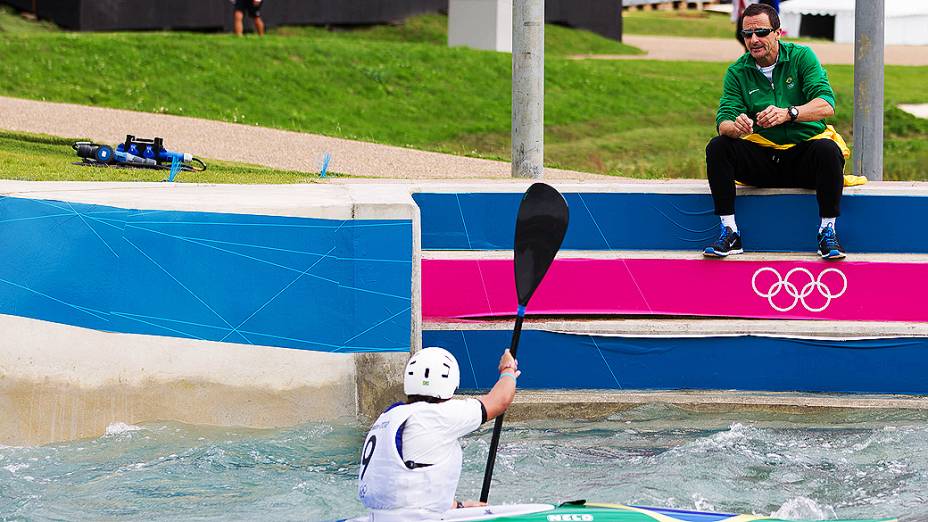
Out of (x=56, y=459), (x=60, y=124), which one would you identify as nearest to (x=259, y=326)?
(x=56, y=459)

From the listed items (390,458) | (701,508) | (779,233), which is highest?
(779,233)

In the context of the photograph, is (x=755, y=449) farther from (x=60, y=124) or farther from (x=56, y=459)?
(x=60, y=124)

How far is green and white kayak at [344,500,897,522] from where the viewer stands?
22.6 feet

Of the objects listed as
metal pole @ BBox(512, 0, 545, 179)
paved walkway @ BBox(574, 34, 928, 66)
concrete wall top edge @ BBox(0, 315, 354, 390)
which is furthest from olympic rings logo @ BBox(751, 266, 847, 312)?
paved walkway @ BBox(574, 34, 928, 66)

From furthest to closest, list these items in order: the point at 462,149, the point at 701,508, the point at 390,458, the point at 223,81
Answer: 1. the point at 223,81
2. the point at 462,149
3. the point at 701,508
4. the point at 390,458

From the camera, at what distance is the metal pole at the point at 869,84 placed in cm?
1131

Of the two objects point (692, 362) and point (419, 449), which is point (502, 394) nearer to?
point (419, 449)

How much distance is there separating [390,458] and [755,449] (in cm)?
324

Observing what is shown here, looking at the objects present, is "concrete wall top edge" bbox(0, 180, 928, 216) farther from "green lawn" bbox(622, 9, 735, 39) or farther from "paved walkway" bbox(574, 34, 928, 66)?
"green lawn" bbox(622, 9, 735, 39)

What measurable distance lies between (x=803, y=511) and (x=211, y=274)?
3696 mm

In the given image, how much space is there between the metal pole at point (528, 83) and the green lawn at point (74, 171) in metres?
1.55

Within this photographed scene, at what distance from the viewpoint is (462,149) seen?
18719 millimetres

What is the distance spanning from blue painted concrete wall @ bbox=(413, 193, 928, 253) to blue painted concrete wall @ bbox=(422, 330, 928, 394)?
63cm

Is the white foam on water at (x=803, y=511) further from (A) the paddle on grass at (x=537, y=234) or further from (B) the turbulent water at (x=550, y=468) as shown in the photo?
(A) the paddle on grass at (x=537, y=234)
